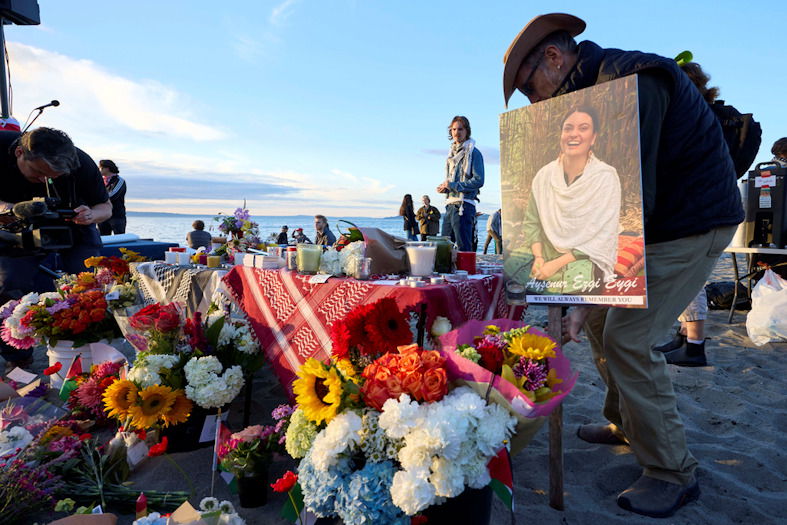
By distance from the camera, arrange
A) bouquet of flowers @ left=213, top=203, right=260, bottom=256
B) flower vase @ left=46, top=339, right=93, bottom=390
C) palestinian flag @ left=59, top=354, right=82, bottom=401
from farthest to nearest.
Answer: bouquet of flowers @ left=213, top=203, right=260, bottom=256 < flower vase @ left=46, top=339, right=93, bottom=390 < palestinian flag @ left=59, top=354, right=82, bottom=401

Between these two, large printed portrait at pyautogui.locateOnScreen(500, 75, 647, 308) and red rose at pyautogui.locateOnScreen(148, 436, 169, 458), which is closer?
large printed portrait at pyautogui.locateOnScreen(500, 75, 647, 308)

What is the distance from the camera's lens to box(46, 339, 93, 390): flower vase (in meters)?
3.11

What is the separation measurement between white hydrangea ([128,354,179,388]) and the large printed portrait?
1837 mm

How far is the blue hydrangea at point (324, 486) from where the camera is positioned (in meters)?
1.34

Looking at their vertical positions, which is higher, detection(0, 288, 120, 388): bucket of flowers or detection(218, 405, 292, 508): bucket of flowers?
detection(0, 288, 120, 388): bucket of flowers

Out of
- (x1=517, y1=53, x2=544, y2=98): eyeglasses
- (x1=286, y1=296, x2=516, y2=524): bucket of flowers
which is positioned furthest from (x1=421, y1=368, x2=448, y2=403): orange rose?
(x1=517, y1=53, x2=544, y2=98): eyeglasses

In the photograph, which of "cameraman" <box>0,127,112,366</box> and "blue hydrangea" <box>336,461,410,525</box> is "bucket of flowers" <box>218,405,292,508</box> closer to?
"blue hydrangea" <box>336,461,410,525</box>

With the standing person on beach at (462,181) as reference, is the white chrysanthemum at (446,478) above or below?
below

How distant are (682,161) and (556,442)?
122cm

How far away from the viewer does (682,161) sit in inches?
67.3

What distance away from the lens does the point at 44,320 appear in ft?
9.84

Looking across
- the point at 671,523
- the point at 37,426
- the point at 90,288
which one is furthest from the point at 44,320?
the point at 671,523

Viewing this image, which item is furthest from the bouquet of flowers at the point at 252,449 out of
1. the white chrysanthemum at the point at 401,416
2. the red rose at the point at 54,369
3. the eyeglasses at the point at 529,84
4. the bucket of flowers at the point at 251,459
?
the red rose at the point at 54,369

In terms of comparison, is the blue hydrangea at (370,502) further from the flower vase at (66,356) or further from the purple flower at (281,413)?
the flower vase at (66,356)
